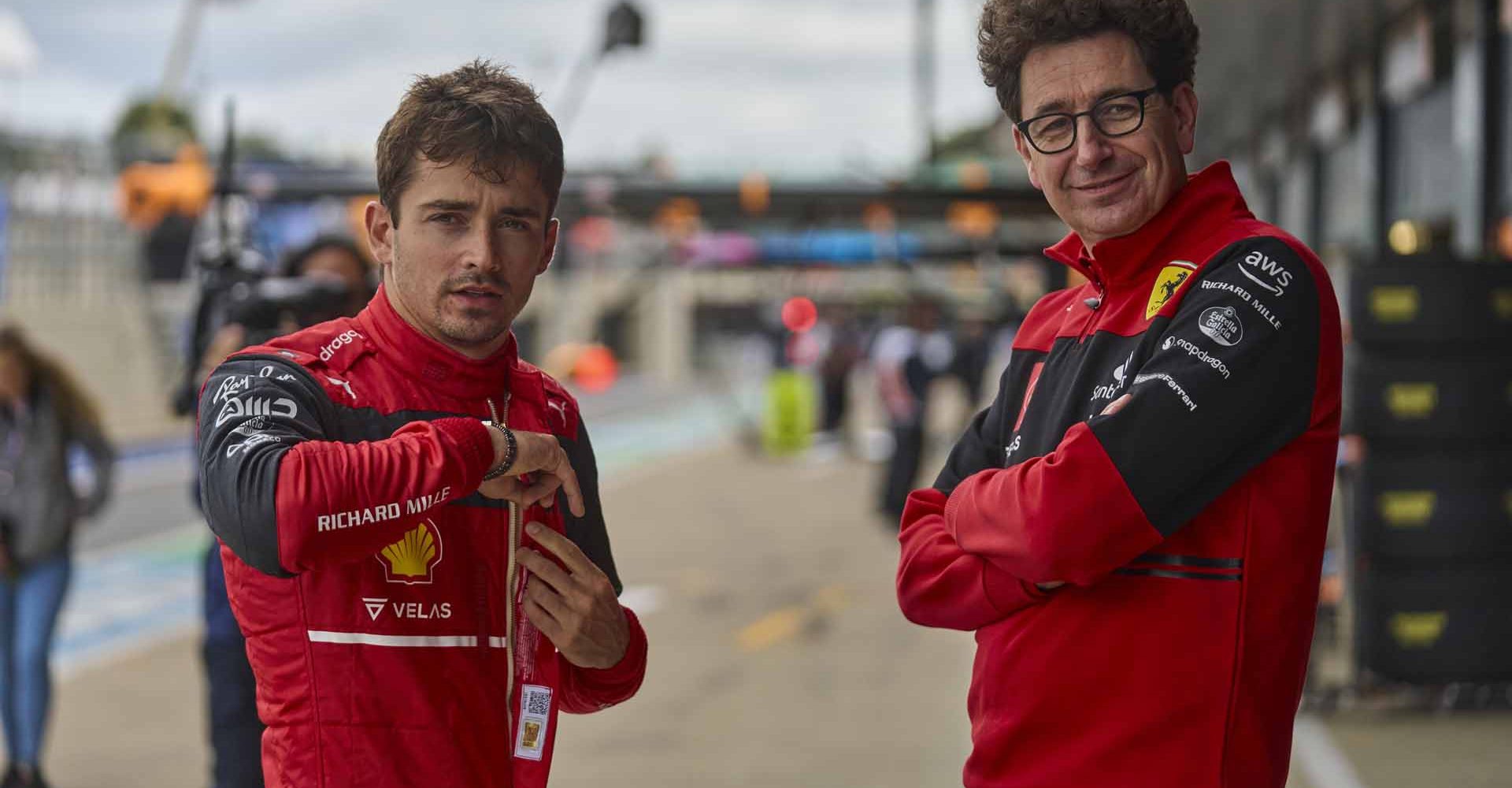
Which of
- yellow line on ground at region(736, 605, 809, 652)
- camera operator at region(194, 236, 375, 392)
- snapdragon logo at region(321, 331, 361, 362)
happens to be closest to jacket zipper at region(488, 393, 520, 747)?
snapdragon logo at region(321, 331, 361, 362)

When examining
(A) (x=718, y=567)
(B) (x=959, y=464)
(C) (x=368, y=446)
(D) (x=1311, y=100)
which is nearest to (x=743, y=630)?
(A) (x=718, y=567)

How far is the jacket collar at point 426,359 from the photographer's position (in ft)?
7.40

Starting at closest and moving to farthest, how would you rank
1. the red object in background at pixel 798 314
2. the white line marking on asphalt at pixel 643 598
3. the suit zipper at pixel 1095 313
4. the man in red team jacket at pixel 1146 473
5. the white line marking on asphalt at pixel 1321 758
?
the man in red team jacket at pixel 1146 473 → the suit zipper at pixel 1095 313 → the white line marking on asphalt at pixel 1321 758 → the white line marking on asphalt at pixel 643 598 → the red object in background at pixel 798 314

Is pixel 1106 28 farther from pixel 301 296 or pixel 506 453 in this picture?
pixel 301 296

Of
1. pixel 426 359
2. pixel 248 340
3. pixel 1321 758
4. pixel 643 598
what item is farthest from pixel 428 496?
pixel 643 598

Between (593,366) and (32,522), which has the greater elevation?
(32,522)

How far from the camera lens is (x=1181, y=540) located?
2.13 m

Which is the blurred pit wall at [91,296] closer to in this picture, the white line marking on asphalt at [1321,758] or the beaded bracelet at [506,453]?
the white line marking on asphalt at [1321,758]

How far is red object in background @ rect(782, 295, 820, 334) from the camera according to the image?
16391mm

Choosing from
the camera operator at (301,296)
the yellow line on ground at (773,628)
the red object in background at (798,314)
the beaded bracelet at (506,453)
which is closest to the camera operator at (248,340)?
the camera operator at (301,296)

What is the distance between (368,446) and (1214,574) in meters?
1.05

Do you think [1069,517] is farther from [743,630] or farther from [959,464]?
[743,630]

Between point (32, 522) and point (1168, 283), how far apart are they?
18.0ft

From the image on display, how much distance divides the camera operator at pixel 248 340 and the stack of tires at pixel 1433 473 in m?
4.70
